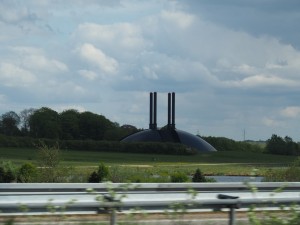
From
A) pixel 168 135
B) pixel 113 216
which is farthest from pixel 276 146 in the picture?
pixel 113 216

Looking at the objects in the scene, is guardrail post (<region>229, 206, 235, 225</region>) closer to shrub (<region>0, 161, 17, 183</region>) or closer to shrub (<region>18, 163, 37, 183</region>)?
shrub (<region>18, 163, 37, 183</region>)

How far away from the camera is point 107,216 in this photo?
1013 cm

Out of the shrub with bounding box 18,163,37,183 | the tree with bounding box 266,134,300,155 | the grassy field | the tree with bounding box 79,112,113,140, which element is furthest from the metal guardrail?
the tree with bounding box 79,112,113,140

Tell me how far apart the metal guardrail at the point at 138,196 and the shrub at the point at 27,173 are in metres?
33.4

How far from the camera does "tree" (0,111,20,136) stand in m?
195

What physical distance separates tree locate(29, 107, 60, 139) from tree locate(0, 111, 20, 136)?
198 inches

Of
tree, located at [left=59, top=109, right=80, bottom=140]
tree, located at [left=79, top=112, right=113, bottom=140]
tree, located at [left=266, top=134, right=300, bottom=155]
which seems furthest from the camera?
tree, located at [left=79, top=112, right=113, bottom=140]

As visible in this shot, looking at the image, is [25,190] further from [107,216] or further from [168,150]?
[168,150]

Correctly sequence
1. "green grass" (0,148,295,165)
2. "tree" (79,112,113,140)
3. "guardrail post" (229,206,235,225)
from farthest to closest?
"tree" (79,112,113,140) → "green grass" (0,148,295,165) → "guardrail post" (229,206,235,225)

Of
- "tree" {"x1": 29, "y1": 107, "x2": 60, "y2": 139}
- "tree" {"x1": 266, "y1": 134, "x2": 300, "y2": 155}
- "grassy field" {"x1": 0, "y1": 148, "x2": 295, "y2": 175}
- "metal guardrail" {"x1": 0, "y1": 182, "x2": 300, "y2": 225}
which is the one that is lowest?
"metal guardrail" {"x1": 0, "y1": 182, "x2": 300, "y2": 225}

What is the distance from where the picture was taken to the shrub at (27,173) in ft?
162

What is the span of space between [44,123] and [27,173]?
13897 centimetres

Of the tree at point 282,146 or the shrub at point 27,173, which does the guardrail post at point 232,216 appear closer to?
the shrub at point 27,173

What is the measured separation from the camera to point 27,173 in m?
51.0
